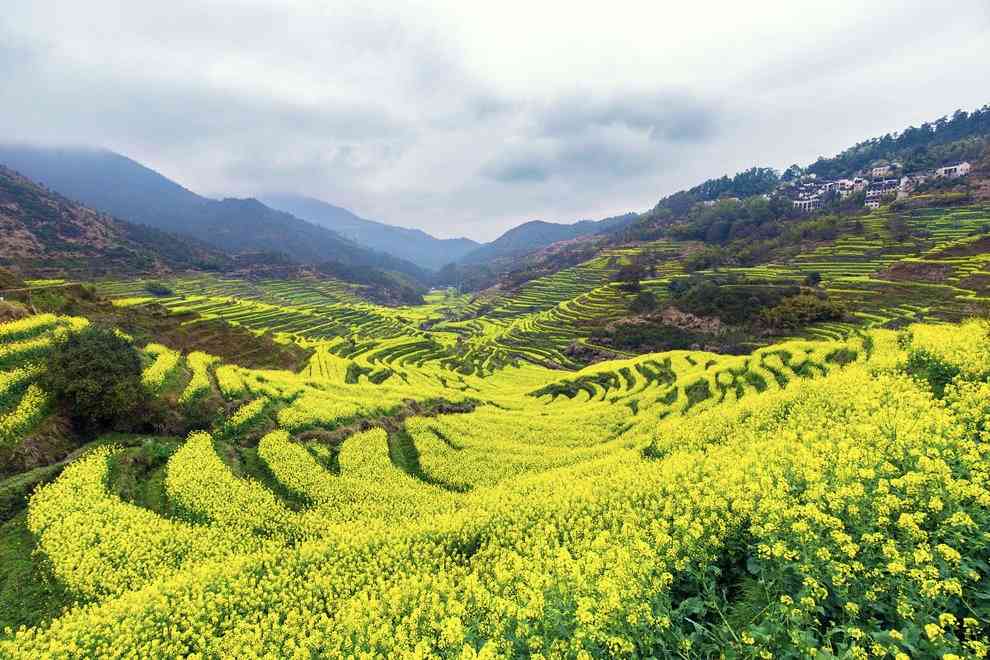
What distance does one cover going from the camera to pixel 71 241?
110562mm

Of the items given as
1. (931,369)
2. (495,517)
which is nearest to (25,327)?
(495,517)

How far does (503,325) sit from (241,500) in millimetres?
70857

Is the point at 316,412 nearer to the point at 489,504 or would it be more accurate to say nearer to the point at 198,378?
the point at 198,378

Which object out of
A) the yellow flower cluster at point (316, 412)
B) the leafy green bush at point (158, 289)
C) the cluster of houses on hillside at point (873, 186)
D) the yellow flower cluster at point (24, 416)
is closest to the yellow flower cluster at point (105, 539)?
the yellow flower cluster at point (24, 416)

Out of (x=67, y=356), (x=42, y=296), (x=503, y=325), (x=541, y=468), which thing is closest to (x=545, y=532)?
(x=541, y=468)

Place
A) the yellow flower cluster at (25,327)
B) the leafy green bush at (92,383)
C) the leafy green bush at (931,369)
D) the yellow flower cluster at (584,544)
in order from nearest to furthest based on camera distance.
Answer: the yellow flower cluster at (584,544) → the leafy green bush at (931,369) → the leafy green bush at (92,383) → the yellow flower cluster at (25,327)

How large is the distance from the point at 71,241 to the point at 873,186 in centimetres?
22523

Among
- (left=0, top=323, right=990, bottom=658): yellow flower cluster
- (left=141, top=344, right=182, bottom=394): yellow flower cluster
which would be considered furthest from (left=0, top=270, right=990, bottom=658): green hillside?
(left=141, top=344, right=182, bottom=394): yellow flower cluster

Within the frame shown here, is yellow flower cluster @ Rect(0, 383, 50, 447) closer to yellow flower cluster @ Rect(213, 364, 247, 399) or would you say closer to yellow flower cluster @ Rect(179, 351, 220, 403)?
yellow flower cluster @ Rect(179, 351, 220, 403)

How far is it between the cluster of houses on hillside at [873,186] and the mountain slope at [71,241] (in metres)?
181

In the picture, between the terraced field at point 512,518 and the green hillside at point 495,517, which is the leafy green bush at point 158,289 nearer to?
the green hillside at point 495,517

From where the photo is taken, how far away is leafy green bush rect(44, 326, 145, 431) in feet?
61.2

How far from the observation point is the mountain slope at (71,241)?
91.5 meters

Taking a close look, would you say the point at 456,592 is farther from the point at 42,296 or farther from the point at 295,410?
the point at 42,296
